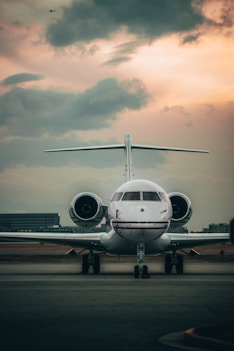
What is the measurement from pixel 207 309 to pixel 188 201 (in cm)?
1515

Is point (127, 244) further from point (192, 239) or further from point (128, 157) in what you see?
point (128, 157)

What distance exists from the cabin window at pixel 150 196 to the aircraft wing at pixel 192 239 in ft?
6.82

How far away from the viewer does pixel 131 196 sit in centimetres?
2325

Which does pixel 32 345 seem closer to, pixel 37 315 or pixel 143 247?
pixel 37 315

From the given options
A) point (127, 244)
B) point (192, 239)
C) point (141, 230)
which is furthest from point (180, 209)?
point (141, 230)

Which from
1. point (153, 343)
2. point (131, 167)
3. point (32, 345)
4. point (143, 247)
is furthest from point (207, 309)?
point (131, 167)

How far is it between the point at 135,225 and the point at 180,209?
5.25m

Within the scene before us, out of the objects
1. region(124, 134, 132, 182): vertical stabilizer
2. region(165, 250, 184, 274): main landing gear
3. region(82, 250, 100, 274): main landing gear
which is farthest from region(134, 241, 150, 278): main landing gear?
region(124, 134, 132, 182): vertical stabilizer

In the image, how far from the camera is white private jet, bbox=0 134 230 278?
22.2 meters

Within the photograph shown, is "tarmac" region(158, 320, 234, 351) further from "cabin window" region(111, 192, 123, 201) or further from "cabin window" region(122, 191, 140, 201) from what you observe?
"cabin window" region(111, 192, 123, 201)

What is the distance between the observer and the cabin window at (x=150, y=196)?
2307 centimetres

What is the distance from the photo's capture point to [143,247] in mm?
22312

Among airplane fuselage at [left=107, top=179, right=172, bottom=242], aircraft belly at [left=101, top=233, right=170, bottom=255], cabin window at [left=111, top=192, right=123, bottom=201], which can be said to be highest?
Answer: cabin window at [left=111, top=192, right=123, bottom=201]

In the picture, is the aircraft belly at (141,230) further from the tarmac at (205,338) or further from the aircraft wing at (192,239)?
the tarmac at (205,338)
